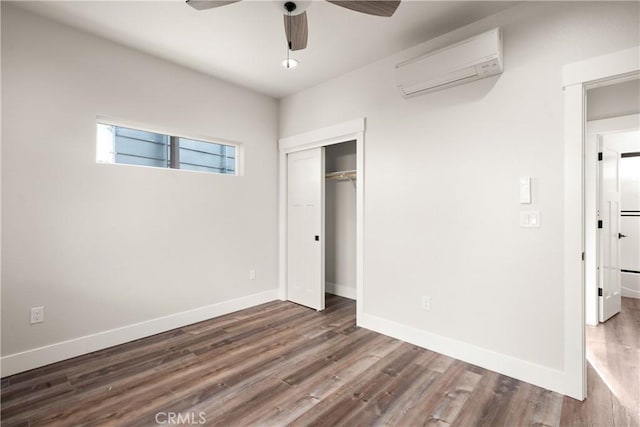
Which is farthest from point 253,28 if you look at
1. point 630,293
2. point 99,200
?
point 630,293

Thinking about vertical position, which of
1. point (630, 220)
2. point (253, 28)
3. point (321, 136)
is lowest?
point (630, 220)

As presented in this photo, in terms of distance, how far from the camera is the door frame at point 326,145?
11.0 ft

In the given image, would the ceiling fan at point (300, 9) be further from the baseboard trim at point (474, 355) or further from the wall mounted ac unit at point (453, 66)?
the baseboard trim at point (474, 355)

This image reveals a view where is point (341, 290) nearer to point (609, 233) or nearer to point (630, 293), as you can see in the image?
point (609, 233)

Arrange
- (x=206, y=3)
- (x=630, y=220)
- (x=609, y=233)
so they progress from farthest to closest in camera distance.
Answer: (x=630, y=220) < (x=609, y=233) < (x=206, y=3)

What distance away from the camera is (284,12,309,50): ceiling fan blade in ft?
6.66

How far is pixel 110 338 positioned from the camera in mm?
2863

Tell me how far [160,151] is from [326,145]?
1883 millimetres

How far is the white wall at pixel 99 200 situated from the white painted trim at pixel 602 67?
327 cm

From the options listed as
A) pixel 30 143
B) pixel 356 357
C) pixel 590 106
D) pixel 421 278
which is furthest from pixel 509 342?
pixel 30 143

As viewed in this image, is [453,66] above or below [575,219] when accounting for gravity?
above

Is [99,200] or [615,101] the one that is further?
[615,101]

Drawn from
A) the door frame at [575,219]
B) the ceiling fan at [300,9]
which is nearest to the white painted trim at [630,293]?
the door frame at [575,219]

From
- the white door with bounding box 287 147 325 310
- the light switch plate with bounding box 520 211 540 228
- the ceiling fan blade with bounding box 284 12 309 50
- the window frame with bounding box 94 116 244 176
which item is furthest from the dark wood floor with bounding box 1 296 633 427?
the ceiling fan blade with bounding box 284 12 309 50
